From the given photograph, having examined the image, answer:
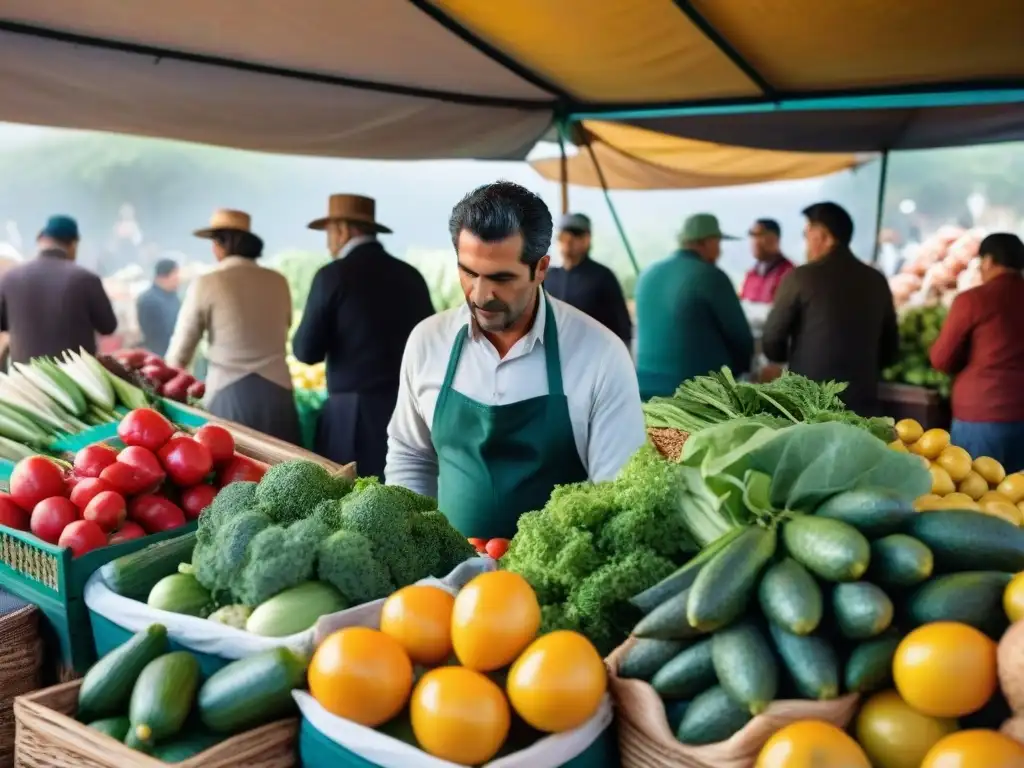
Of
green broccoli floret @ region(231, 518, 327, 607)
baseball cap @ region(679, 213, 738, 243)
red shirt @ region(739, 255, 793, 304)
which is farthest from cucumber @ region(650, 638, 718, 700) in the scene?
red shirt @ region(739, 255, 793, 304)

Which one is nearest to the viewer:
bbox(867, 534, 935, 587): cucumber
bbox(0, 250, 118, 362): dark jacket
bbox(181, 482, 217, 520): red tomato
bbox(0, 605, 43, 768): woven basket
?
bbox(867, 534, 935, 587): cucumber

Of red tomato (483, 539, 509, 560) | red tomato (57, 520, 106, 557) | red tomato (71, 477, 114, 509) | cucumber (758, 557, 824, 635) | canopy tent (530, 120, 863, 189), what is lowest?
red tomato (483, 539, 509, 560)

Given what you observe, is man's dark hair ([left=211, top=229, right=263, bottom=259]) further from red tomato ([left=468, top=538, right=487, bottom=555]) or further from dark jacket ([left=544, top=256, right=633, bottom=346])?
red tomato ([left=468, top=538, right=487, bottom=555])

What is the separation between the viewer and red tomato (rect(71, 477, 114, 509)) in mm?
2275

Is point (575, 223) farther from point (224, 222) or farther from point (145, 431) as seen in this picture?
point (145, 431)

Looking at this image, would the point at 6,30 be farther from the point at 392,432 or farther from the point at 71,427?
the point at 392,432

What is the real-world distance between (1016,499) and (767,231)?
5170 millimetres

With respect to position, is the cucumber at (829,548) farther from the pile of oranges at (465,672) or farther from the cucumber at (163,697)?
the cucumber at (163,697)

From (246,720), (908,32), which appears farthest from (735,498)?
(908,32)

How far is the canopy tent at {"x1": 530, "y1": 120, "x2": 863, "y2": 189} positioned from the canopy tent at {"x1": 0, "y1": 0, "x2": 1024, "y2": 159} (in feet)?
4.92

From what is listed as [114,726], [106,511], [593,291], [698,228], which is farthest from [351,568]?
[593,291]

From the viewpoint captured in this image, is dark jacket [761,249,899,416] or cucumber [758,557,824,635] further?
dark jacket [761,249,899,416]

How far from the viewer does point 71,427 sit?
121 inches

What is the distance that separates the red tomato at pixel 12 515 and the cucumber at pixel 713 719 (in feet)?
5.69
